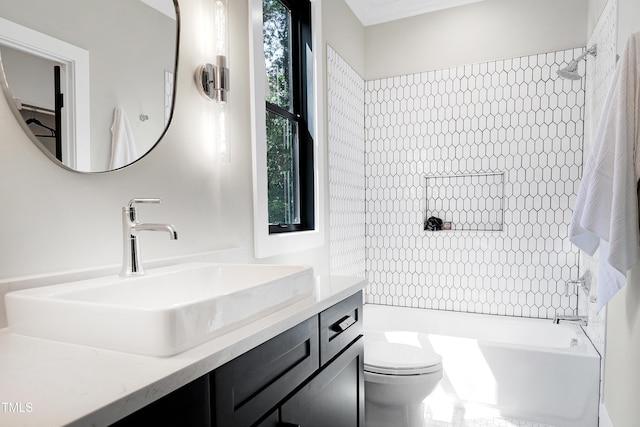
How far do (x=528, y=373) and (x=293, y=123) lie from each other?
1995 mm

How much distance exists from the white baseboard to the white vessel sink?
6.06 ft

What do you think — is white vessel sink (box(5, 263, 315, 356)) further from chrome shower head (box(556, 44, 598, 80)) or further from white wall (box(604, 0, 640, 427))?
chrome shower head (box(556, 44, 598, 80))

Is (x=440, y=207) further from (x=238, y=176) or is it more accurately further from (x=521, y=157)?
(x=238, y=176)

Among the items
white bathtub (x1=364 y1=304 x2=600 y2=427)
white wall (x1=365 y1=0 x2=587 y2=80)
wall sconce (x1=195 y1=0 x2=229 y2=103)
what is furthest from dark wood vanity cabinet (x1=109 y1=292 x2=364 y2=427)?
white wall (x1=365 y1=0 x2=587 y2=80)

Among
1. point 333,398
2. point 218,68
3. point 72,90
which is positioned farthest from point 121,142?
point 333,398

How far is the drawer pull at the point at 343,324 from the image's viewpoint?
1.26 metres

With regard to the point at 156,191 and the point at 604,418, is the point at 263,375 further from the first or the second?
the point at 604,418

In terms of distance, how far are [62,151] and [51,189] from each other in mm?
101

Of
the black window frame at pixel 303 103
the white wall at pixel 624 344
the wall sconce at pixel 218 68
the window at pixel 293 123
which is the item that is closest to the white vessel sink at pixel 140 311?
the wall sconce at pixel 218 68

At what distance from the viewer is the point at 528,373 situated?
7.59 ft

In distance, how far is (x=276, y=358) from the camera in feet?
3.02

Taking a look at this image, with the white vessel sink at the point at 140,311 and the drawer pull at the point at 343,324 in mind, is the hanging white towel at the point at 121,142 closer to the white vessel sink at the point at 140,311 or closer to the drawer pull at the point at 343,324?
the white vessel sink at the point at 140,311

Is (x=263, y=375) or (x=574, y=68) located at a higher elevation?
(x=574, y=68)

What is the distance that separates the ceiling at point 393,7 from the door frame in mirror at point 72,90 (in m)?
2.41
